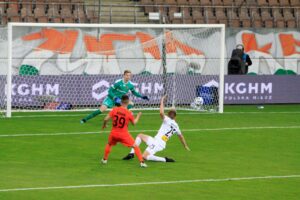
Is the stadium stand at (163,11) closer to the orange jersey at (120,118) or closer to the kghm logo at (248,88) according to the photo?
the kghm logo at (248,88)

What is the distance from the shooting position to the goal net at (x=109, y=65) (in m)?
33.5

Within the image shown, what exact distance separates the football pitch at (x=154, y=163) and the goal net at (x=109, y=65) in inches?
83.6

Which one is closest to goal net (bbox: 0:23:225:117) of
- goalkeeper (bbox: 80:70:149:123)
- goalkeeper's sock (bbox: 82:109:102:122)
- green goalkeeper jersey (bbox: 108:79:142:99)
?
goalkeeper's sock (bbox: 82:109:102:122)

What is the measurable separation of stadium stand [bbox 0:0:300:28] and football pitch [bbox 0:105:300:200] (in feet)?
22.7

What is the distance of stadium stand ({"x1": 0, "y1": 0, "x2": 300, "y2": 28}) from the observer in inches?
1469

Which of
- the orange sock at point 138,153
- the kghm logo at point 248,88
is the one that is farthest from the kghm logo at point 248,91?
the orange sock at point 138,153

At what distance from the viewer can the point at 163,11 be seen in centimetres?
4034

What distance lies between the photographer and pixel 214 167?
68.1 ft

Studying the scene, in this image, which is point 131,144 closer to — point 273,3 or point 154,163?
point 154,163

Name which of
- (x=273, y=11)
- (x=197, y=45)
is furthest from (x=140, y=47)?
(x=273, y=11)

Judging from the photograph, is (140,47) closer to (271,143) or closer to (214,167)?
(271,143)

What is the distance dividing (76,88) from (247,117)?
6.28m

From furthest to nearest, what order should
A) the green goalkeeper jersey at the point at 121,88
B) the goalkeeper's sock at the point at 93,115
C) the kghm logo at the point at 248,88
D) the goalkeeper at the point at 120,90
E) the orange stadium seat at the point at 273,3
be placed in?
the orange stadium seat at the point at 273,3, the kghm logo at the point at 248,88, the goalkeeper's sock at the point at 93,115, the green goalkeeper jersey at the point at 121,88, the goalkeeper at the point at 120,90

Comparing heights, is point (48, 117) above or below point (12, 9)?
below
